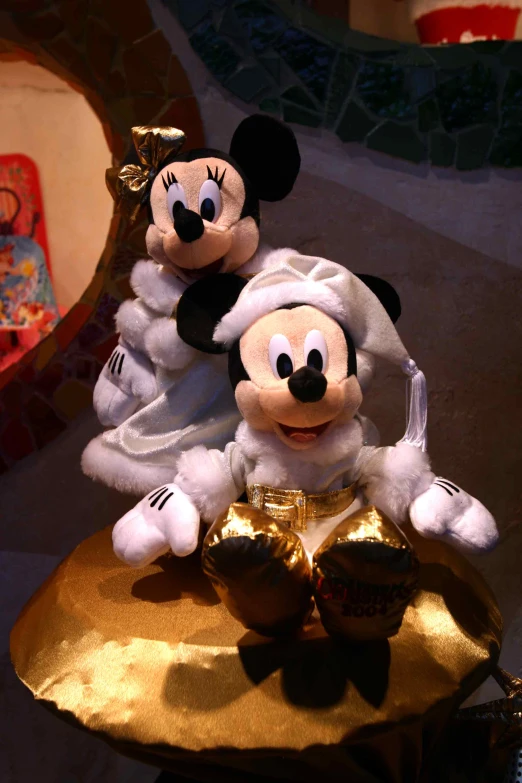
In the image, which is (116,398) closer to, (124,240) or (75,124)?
(124,240)

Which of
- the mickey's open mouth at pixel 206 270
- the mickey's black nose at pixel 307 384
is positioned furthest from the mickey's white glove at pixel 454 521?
the mickey's open mouth at pixel 206 270

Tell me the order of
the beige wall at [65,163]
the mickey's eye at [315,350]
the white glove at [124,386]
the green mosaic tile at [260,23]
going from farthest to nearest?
the beige wall at [65,163], the green mosaic tile at [260,23], the white glove at [124,386], the mickey's eye at [315,350]

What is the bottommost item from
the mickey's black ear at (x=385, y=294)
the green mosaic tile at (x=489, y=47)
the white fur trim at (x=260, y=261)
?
the mickey's black ear at (x=385, y=294)

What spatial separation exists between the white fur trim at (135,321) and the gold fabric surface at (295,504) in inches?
11.7

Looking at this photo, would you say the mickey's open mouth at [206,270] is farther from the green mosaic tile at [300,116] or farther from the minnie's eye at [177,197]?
the green mosaic tile at [300,116]

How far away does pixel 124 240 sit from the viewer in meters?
1.29

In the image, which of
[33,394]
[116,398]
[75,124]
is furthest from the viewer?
[75,124]

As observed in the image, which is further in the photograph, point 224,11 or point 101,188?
point 101,188

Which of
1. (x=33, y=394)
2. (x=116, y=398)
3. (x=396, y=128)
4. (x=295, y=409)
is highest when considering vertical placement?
(x=396, y=128)

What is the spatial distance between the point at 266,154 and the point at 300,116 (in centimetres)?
26

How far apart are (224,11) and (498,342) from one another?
2.40 feet

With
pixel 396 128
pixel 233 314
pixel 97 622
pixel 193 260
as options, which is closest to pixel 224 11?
pixel 396 128

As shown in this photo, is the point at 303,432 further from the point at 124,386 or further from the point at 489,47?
the point at 489,47

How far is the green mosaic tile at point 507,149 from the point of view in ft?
4.08
